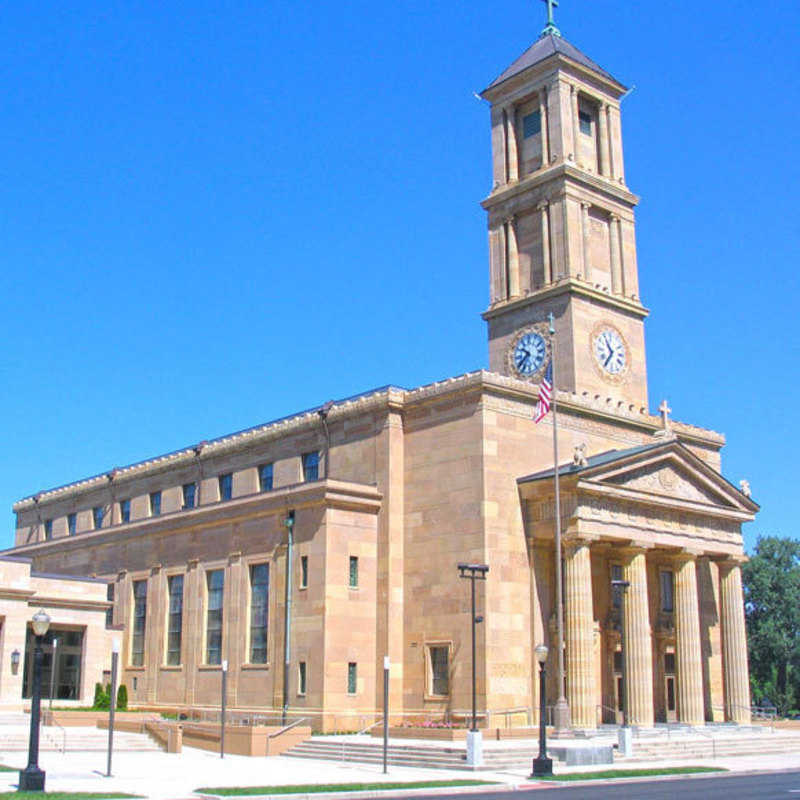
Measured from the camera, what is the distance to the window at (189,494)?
66694mm

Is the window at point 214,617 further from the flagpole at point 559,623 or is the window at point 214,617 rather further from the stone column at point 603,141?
the stone column at point 603,141

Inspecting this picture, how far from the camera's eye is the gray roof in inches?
2489

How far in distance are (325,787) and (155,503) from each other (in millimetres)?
43454

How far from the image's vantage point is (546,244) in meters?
60.0

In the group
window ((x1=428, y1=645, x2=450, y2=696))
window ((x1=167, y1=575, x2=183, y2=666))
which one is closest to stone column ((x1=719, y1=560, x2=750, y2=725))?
window ((x1=428, y1=645, x2=450, y2=696))

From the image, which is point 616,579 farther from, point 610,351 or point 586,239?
point 586,239

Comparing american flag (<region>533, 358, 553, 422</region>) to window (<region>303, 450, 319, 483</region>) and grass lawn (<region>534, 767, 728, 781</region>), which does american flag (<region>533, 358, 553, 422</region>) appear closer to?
window (<region>303, 450, 319, 483</region>)

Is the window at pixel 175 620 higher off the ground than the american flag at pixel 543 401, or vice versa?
the american flag at pixel 543 401

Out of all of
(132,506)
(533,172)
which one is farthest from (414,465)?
(132,506)

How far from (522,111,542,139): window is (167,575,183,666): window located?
106 ft

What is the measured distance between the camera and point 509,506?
160 feet

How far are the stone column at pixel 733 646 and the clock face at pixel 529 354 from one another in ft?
45.9

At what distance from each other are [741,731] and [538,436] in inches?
656

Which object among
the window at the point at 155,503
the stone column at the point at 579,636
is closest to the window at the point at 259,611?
the stone column at the point at 579,636
